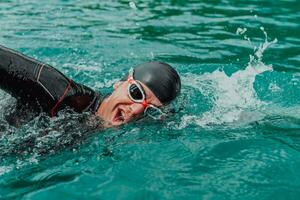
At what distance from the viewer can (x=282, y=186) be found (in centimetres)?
407

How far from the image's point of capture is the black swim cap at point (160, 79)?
16.0 feet

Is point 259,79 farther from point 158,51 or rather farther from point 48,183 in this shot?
point 48,183

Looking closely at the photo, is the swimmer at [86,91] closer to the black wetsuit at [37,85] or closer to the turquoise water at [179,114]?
the black wetsuit at [37,85]

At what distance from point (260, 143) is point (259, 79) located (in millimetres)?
2464

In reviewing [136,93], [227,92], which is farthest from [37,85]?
[227,92]

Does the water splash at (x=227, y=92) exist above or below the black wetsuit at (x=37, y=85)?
below

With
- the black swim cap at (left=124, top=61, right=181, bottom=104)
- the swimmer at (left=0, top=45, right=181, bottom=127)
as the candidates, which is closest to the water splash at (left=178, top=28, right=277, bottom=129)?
the black swim cap at (left=124, top=61, right=181, bottom=104)

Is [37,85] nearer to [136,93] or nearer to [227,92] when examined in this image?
[136,93]

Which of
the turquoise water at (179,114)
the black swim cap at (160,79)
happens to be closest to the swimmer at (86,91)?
the black swim cap at (160,79)

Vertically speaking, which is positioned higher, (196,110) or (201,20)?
(201,20)

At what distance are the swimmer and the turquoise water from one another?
0.50 ft

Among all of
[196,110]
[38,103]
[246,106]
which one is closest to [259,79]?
[246,106]

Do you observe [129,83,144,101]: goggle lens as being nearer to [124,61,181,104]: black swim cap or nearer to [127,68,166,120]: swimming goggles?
[127,68,166,120]: swimming goggles

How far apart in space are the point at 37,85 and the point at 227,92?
2.91 metres
